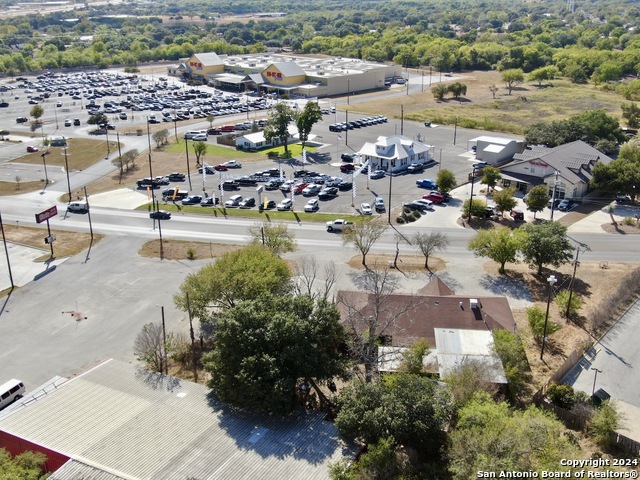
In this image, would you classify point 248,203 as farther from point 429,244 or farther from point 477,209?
point 477,209

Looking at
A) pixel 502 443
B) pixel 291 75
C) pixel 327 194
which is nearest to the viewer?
pixel 502 443

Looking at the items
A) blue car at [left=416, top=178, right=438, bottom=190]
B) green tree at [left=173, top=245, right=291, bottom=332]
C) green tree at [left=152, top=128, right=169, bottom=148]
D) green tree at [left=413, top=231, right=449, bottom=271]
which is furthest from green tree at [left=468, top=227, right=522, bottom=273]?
green tree at [left=152, top=128, right=169, bottom=148]

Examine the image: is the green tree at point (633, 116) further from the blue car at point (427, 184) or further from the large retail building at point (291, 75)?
the large retail building at point (291, 75)

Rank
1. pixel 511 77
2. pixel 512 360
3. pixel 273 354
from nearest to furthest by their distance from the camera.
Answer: pixel 273 354 < pixel 512 360 < pixel 511 77

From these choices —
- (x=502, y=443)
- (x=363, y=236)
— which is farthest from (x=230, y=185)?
(x=502, y=443)

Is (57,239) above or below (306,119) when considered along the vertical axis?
below

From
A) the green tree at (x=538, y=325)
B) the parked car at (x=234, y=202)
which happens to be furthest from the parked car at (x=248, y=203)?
the green tree at (x=538, y=325)

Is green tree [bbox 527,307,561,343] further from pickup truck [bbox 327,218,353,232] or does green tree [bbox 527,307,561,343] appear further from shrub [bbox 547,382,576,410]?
pickup truck [bbox 327,218,353,232]
